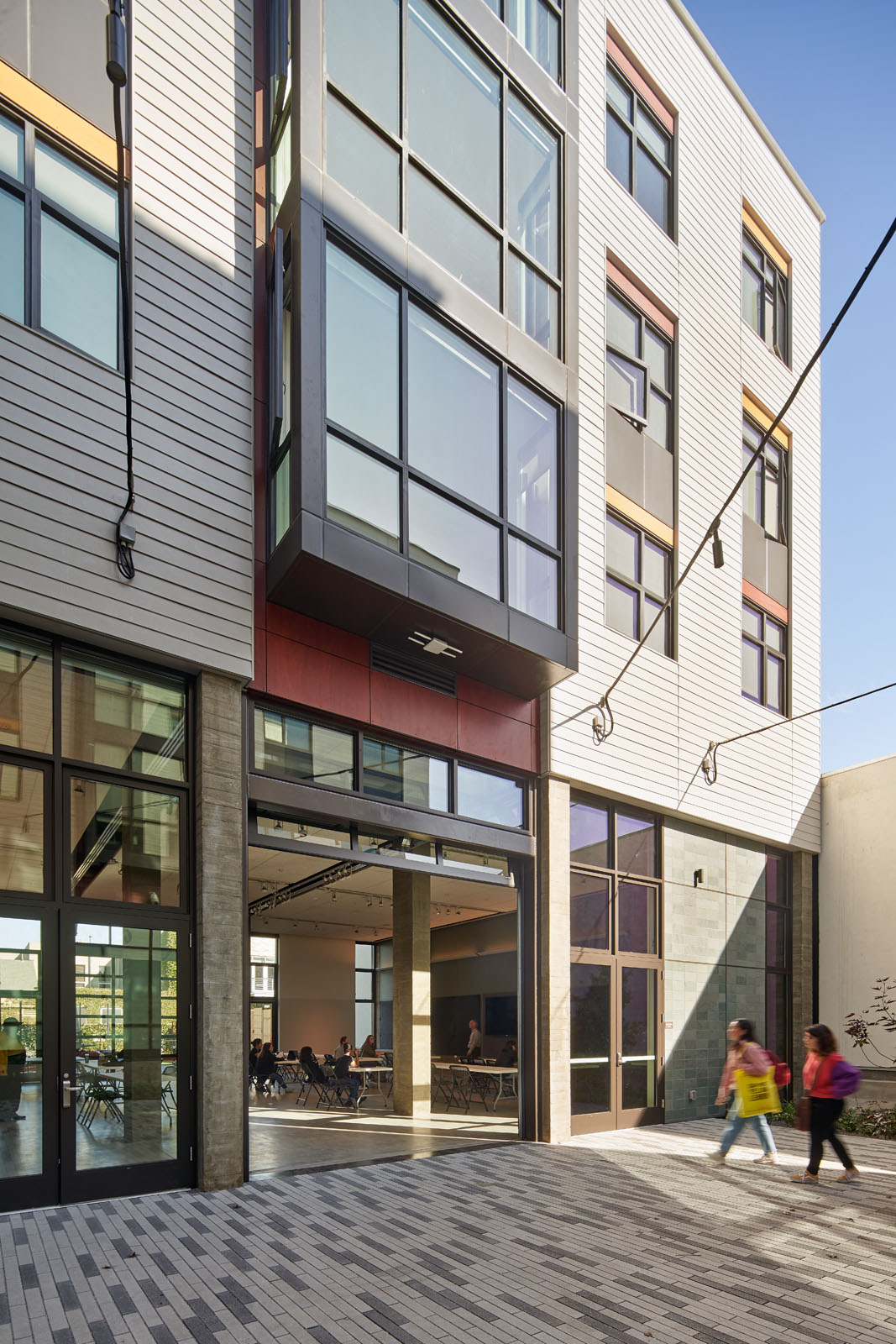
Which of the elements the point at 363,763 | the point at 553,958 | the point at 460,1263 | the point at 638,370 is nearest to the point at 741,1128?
the point at 553,958

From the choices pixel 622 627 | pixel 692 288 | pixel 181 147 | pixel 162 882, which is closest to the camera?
pixel 162 882

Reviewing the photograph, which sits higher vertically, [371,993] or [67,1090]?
[67,1090]

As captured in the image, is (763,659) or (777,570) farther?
(777,570)

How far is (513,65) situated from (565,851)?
9510 mm

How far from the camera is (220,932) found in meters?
8.66

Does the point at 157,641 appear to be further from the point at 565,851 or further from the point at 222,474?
the point at 565,851

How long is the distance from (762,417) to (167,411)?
12969 mm

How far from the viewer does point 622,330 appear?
14.8m

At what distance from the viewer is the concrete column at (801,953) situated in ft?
56.0

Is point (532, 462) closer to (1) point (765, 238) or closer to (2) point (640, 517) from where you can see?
(2) point (640, 517)

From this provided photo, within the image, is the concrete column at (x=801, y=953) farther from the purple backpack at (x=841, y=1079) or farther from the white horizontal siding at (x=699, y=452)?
the purple backpack at (x=841, y=1079)

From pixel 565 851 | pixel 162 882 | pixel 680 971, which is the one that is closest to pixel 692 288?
pixel 565 851

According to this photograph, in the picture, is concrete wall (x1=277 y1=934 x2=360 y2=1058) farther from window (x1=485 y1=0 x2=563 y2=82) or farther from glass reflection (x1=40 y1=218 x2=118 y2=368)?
window (x1=485 y1=0 x2=563 y2=82)

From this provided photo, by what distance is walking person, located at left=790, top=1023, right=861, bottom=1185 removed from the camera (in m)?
9.43
